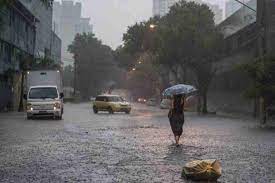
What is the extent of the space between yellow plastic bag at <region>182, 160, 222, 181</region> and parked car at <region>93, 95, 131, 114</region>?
121 ft

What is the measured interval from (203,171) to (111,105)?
123 ft

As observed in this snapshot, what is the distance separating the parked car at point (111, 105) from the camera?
4753 centimetres

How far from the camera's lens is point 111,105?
156 feet

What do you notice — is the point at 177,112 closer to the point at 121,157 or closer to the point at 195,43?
the point at 121,157

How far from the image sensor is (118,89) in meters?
164

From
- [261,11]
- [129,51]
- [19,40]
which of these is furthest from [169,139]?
[129,51]

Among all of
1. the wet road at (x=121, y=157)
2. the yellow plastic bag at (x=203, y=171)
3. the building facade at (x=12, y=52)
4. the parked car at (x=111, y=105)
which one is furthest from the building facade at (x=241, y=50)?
the yellow plastic bag at (x=203, y=171)

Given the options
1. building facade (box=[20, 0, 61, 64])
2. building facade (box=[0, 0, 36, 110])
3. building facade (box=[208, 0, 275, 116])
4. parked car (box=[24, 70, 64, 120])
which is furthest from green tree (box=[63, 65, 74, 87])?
parked car (box=[24, 70, 64, 120])

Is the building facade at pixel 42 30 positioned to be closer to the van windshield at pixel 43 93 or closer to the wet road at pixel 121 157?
the van windshield at pixel 43 93

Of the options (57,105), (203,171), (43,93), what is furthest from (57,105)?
(203,171)

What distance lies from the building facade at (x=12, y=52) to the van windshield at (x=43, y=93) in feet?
54.8

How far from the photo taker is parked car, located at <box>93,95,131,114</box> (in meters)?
47.5

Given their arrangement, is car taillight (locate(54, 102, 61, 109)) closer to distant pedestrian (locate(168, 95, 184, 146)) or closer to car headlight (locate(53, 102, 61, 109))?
car headlight (locate(53, 102, 61, 109))

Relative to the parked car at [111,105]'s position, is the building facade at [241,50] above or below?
above
